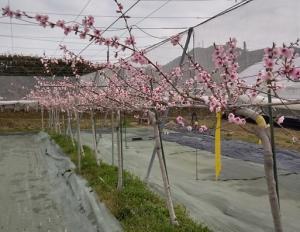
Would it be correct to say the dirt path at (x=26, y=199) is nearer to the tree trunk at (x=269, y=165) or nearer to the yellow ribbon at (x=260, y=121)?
the tree trunk at (x=269, y=165)

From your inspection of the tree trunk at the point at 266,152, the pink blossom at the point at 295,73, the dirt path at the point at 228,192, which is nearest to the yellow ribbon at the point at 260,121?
the tree trunk at the point at 266,152

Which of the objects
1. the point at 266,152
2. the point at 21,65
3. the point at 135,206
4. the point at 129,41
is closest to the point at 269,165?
the point at 266,152

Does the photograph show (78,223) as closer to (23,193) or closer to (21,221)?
(21,221)

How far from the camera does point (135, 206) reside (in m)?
5.22

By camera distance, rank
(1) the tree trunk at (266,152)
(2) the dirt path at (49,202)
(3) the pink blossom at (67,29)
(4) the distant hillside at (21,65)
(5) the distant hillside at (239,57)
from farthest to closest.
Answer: (4) the distant hillside at (21,65) < (2) the dirt path at (49,202) < (5) the distant hillside at (239,57) < (1) the tree trunk at (266,152) < (3) the pink blossom at (67,29)

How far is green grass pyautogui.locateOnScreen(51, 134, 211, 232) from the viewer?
14.6ft

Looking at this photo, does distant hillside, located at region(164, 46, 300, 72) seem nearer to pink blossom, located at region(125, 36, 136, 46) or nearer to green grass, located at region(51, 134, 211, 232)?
green grass, located at region(51, 134, 211, 232)

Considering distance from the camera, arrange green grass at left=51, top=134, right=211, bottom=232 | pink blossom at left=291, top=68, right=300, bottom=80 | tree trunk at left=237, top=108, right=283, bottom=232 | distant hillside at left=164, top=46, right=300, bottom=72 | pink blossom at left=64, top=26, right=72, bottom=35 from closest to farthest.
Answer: pink blossom at left=291, top=68, right=300, bottom=80 → pink blossom at left=64, top=26, right=72, bottom=35 → tree trunk at left=237, top=108, right=283, bottom=232 → green grass at left=51, top=134, right=211, bottom=232 → distant hillside at left=164, top=46, right=300, bottom=72

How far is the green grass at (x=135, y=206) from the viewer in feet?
14.6

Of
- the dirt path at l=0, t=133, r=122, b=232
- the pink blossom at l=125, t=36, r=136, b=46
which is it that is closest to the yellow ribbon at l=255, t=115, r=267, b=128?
the pink blossom at l=125, t=36, r=136, b=46

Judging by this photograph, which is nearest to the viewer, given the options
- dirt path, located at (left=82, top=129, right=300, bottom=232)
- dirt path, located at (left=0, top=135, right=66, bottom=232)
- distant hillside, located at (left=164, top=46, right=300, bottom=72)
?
dirt path, located at (left=82, top=129, right=300, bottom=232)

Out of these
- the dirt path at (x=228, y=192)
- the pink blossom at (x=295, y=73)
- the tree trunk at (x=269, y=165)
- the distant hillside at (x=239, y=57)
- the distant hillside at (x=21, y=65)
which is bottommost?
the dirt path at (x=228, y=192)

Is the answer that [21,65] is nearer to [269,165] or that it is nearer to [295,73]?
[269,165]

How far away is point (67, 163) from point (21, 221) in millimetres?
3821
